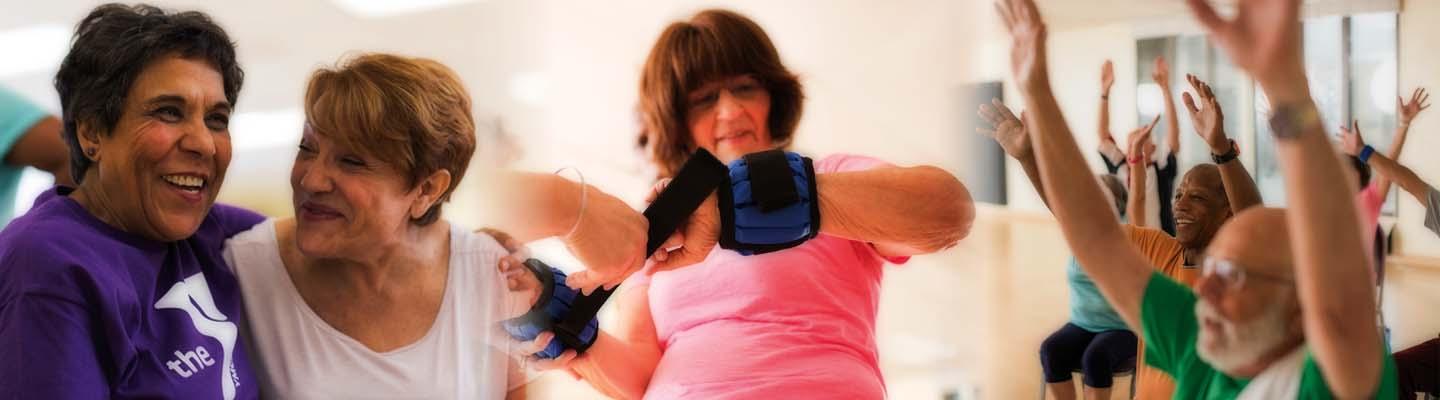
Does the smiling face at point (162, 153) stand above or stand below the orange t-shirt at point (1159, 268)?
above

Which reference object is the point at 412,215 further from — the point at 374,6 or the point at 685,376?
the point at 374,6

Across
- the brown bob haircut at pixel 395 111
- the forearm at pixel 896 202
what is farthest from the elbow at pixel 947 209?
the brown bob haircut at pixel 395 111

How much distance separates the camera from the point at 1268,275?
0.57 m

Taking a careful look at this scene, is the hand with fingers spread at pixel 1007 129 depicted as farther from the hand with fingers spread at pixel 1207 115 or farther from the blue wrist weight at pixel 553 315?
the blue wrist weight at pixel 553 315

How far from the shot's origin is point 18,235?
912mm

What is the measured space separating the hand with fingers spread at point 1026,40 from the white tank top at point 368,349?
0.60 meters

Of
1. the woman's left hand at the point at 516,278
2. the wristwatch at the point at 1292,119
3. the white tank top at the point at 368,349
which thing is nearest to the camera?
the wristwatch at the point at 1292,119

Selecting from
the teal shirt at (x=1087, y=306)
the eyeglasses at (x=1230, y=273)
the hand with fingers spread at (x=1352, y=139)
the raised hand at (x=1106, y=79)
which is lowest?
the teal shirt at (x=1087, y=306)

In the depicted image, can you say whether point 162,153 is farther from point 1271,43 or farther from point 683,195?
point 1271,43

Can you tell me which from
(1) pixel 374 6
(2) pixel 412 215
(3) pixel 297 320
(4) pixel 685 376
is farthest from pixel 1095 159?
(1) pixel 374 6

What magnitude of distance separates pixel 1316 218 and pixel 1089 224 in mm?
118

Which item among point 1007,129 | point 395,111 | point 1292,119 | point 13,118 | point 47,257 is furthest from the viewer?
point 13,118

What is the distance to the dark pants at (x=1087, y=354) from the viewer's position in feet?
2.26

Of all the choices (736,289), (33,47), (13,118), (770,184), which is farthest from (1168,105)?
(33,47)
